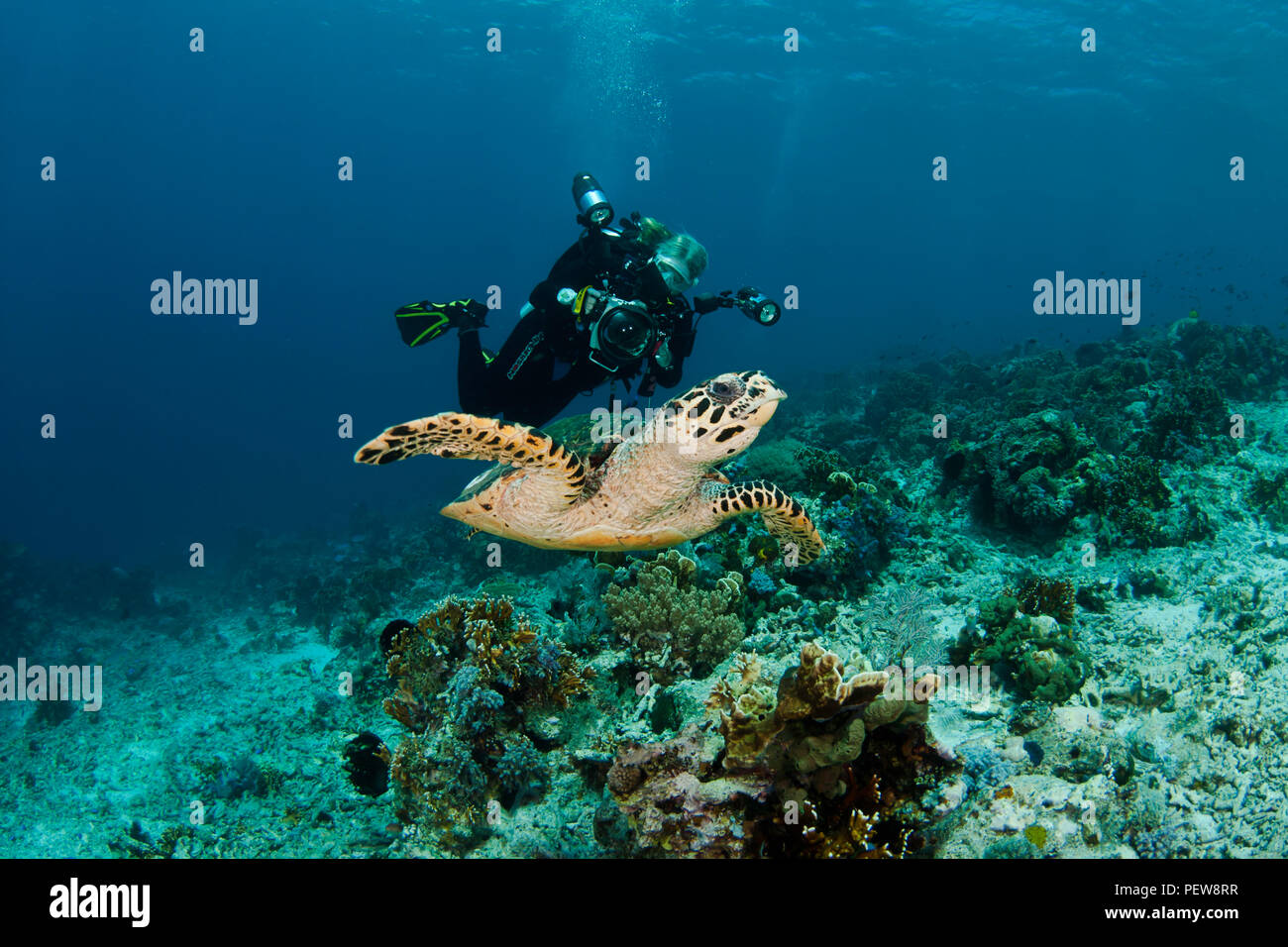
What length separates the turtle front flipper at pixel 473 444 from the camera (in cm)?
331

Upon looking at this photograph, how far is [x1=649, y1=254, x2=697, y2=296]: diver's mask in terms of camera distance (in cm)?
513

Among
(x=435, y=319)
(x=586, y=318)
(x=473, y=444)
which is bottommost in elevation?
(x=473, y=444)

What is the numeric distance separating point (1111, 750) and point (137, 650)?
16.7 m

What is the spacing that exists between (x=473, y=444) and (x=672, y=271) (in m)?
2.69

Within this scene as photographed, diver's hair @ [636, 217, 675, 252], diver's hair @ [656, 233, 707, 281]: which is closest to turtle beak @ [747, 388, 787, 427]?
diver's hair @ [656, 233, 707, 281]

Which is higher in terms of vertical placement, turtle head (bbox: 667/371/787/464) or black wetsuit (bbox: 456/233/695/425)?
black wetsuit (bbox: 456/233/695/425)

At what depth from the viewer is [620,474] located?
424cm

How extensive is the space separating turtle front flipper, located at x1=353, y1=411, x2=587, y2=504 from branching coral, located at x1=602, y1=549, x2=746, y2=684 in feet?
3.95

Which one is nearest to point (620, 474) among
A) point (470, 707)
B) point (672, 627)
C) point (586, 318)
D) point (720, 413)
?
point (720, 413)

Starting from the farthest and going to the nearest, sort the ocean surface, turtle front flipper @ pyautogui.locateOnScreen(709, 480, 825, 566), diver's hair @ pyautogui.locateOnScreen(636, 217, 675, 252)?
diver's hair @ pyautogui.locateOnScreen(636, 217, 675, 252)
turtle front flipper @ pyautogui.locateOnScreen(709, 480, 825, 566)
the ocean surface

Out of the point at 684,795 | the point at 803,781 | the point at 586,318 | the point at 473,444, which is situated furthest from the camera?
the point at 586,318

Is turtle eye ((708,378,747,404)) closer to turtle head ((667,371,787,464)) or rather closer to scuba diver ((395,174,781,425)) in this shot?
turtle head ((667,371,787,464))

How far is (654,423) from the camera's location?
12.7 ft

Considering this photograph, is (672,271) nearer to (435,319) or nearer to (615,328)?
(615,328)
